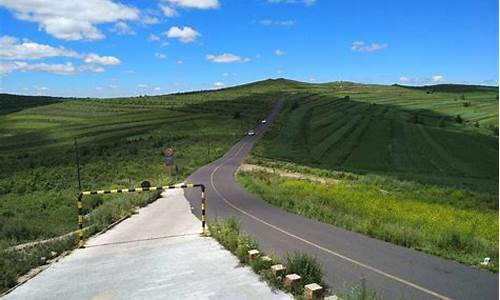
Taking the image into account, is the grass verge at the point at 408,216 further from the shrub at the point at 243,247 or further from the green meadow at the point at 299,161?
the shrub at the point at 243,247

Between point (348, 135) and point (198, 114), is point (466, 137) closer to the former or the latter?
point (348, 135)

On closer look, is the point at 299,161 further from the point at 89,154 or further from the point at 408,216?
the point at 408,216

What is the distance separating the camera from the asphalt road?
991cm

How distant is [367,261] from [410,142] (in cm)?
6849

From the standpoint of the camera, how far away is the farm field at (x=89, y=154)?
2391 centimetres

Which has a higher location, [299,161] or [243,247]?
[243,247]

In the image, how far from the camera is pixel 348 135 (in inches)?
3457

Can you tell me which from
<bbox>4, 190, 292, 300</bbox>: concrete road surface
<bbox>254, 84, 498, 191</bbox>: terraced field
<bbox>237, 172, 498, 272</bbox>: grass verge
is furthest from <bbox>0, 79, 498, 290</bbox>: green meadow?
<bbox>4, 190, 292, 300</bbox>: concrete road surface

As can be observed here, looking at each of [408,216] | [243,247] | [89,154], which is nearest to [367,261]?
[243,247]

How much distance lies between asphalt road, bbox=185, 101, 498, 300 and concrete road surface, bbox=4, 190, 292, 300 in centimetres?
167

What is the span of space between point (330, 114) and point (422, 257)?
113 metres

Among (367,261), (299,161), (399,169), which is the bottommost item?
(399,169)

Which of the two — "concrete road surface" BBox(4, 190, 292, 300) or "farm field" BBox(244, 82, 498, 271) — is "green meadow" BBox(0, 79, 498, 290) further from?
"concrete road surface" BBox(4, 190, 292, 300)

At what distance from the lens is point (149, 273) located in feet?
41.2
